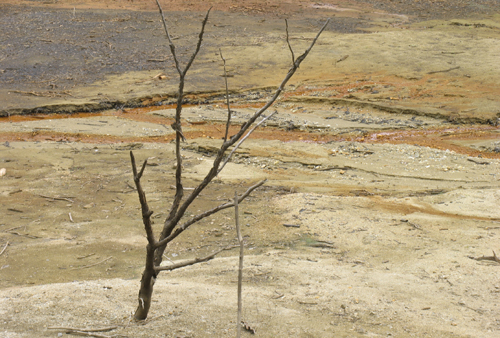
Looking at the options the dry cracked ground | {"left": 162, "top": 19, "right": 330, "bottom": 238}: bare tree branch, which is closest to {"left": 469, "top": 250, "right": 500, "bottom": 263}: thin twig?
the dry cracked ground

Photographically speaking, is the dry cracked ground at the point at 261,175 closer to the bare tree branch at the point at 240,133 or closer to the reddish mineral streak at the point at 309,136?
the reddish mineral streak at the point at 309,136

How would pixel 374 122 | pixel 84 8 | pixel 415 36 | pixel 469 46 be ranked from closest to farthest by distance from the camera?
pixel 374 122 < pixel 469 46 < pixel 415 36 < pixel 84 8

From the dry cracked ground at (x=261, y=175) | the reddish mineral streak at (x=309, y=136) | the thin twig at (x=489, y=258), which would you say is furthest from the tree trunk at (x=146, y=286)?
the reddish mineral streak at (x=309, y=136)

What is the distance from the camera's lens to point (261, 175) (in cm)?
686

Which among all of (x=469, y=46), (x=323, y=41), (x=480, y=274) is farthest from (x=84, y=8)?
(x=480, y=274)

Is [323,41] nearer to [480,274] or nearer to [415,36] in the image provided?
[415,36]

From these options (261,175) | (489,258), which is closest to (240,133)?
(489,258)

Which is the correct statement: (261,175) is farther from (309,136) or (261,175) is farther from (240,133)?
(240,133)

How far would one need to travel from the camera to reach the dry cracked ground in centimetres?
317

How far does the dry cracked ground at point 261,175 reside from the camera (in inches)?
125

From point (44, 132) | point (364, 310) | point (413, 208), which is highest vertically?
point (364, 310)

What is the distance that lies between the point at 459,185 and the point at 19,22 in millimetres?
13351

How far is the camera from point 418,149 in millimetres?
8055

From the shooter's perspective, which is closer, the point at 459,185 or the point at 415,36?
the point at 459,185
